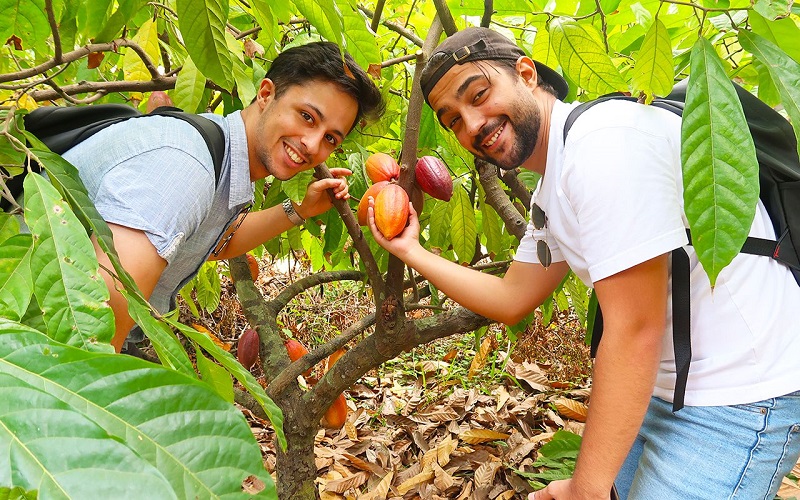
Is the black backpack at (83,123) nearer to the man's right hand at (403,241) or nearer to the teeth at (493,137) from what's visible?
the man's right hand at (403,241)

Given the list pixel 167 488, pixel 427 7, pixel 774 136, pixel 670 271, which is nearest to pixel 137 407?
pixel 167 488

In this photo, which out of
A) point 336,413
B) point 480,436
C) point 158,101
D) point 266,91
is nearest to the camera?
point 266,91

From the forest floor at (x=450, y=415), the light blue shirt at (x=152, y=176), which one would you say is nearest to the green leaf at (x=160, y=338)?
the light blue shirt at (x=152, y=176)

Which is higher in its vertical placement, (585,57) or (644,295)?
(585,57)

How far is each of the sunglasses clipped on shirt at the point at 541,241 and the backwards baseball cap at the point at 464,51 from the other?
351 mm

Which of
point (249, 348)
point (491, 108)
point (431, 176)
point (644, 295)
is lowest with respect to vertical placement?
point (249, 348)

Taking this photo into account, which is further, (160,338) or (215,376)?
(215,376)

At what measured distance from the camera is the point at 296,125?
4.40ft

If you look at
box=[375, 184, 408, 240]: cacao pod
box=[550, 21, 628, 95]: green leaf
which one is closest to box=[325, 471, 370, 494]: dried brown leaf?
box=[375, 184, 408, 240]: cacao pod

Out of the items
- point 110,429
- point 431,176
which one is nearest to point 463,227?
point 431,176

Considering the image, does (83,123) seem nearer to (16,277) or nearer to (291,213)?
(291,213)

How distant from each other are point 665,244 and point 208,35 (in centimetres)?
81

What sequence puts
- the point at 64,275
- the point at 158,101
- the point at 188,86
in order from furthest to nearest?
the point at 158,101 < the point at 188,86 < the point at 64,275

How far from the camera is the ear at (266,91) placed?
→ 4.55ft
